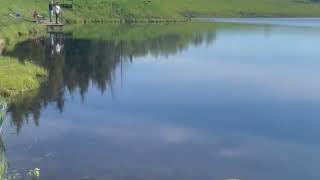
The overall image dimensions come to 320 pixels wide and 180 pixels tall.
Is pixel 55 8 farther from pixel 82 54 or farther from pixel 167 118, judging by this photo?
pixel 167 118

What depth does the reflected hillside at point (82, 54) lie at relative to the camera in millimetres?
32375

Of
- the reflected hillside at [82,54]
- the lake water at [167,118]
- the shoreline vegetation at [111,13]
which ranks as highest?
the shoreline vegetation at [111,13]

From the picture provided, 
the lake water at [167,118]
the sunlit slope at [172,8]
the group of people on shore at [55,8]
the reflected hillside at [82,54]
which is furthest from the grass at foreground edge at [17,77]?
the sunlit slope at [172,8]

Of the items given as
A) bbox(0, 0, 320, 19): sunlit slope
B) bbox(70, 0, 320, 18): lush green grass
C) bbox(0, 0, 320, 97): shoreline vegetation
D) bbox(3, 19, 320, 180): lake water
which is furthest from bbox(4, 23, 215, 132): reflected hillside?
bbox(70, 0, 320, 18): lush green grass

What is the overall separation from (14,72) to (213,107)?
11.4 meters

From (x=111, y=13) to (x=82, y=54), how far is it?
57999 millimetres

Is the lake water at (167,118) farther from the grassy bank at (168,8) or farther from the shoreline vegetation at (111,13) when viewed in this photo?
the grassy bank at (168,8)

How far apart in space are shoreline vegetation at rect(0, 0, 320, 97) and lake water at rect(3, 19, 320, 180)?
1.70 m

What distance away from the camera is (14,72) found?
3522 centimetres

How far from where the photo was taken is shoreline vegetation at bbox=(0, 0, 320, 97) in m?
36.2

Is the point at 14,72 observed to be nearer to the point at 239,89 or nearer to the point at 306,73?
the point at 239,89

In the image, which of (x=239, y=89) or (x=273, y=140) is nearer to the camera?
(x=273, y=140)

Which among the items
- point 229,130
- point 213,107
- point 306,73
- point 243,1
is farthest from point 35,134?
point 243,1

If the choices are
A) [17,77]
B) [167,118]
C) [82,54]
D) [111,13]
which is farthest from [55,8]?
[167,118]
